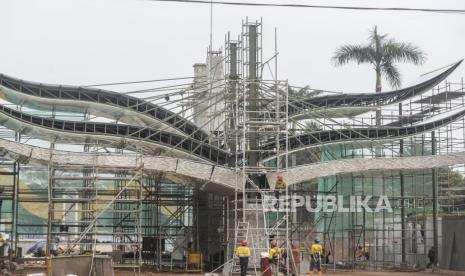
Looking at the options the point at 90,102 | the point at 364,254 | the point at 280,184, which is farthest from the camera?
the point at 364,254

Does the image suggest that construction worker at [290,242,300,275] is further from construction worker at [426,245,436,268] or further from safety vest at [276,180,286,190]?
construction worker at [426,245,436,268]

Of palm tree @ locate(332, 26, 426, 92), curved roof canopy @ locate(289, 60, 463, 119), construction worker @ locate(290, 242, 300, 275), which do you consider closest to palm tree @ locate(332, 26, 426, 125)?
palm tree @ locate(332, 26, 426, 92)

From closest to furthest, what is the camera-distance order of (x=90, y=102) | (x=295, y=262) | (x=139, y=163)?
(x=139, y=163)
(x=295, y=262)
(x=90, y=102)

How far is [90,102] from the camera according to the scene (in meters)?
32.6

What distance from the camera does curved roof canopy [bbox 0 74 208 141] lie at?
105 ft

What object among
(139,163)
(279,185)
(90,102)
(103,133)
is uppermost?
(90,102)

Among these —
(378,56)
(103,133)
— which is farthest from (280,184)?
(378,56)

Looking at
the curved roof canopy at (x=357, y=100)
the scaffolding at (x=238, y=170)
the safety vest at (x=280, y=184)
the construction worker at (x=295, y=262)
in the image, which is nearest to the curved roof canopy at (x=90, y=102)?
the scaffolding at (x=238, y=170)

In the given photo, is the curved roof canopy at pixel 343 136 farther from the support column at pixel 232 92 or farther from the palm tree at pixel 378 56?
the palm tree at pixel 378 56

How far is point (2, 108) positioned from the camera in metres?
29.4

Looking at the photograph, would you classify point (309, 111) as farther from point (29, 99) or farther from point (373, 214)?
point (29, 99)

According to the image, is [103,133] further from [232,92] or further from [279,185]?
[279,185]

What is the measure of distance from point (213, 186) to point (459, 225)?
11192mm

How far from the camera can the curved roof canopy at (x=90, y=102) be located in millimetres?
31953
